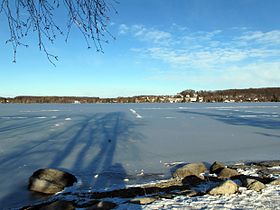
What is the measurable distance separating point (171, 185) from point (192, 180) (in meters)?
0.55

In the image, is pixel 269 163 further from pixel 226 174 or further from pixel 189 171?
pixel 189 171

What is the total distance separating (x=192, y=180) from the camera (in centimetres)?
636

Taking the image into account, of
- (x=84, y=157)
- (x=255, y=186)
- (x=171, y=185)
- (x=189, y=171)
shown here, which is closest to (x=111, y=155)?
(x=84, y=157)

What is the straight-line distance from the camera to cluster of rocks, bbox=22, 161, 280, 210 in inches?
195

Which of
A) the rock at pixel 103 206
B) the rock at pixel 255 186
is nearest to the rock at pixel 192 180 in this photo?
the rock at pixel 255 186

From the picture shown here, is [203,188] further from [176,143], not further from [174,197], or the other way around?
[176,143]

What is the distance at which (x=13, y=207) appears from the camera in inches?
200

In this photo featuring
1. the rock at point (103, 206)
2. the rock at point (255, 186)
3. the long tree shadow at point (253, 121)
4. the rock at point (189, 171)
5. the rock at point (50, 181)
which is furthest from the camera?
the long tree shadow at point (253, 121)

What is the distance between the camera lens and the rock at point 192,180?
20.2ft

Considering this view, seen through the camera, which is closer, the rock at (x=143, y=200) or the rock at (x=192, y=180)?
the rock at (x=143, y=200)

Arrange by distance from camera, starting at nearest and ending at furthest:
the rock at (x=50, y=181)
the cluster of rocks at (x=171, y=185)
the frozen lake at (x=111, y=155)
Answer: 1. the cluster of rocks at (x=171, y=185)
2. the rock at (x=50, y=181)
3. the frozen lake at (x=111, y=155)

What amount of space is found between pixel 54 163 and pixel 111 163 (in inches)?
56.7

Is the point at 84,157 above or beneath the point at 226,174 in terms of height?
beneath

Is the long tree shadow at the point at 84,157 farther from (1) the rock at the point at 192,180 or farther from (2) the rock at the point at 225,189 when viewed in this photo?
(2) the rock at the point at 225,189
